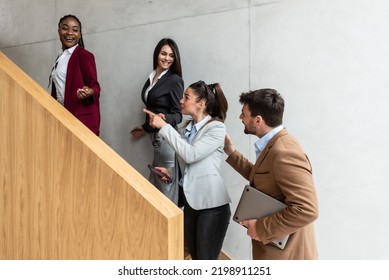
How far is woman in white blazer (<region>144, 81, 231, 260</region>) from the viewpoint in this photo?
1.82 m

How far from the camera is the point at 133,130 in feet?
9.80

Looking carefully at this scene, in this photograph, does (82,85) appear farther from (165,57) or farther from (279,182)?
(279,182)

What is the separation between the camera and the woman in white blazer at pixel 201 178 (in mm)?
1821

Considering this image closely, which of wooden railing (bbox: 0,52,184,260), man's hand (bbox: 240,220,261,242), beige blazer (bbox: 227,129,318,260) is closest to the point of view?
wooden railing (bbox: 0,52,184,260)

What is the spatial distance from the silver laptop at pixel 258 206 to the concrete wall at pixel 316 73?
115 cm

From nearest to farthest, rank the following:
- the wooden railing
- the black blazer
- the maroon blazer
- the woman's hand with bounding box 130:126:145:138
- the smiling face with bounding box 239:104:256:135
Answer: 1. the wooden railing
2. the smiling face with bounding box 239:104:256:135
3. the maroon blazer
4. the black blazer
5. the woman's hand with bounding box 130:126:145:138

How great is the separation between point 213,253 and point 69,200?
38.9 inches

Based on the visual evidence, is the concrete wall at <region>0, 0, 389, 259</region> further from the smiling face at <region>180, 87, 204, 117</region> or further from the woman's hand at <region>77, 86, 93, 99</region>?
the woman's hand at <region>77, 86, 93, 99</region>

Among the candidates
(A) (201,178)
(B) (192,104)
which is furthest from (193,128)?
(A) (201,178)

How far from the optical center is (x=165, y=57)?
2.50 metres

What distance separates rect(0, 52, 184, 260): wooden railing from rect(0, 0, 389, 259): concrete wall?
1.56m

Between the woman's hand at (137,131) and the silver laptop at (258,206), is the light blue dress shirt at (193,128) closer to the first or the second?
the silver laptop at (258,206)

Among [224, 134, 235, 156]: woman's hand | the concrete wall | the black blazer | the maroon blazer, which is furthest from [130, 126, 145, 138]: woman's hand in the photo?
[224, 134, 235, 156]: woman's hand

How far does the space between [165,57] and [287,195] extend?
1571mm
